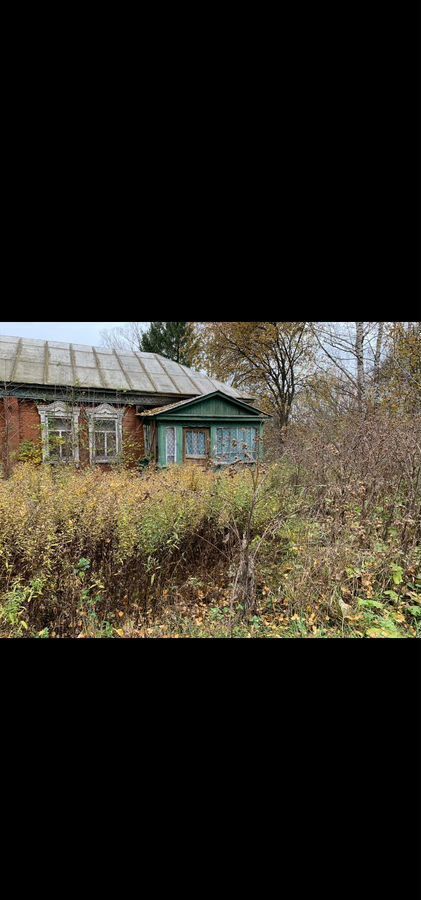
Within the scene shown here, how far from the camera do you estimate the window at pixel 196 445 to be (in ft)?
9.45

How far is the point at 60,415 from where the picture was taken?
2.69 metres

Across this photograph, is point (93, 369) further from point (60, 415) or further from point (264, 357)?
point (264, 357)

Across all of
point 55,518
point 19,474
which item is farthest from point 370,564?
point 19,474

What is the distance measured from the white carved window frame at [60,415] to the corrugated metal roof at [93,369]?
20 cm

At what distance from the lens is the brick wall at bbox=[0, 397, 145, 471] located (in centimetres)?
251

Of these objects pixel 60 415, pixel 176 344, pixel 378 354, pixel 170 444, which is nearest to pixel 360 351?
pixel 378 354

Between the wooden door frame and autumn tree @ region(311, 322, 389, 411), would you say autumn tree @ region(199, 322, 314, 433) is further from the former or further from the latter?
the wooden door frame

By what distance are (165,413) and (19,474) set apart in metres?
1.29

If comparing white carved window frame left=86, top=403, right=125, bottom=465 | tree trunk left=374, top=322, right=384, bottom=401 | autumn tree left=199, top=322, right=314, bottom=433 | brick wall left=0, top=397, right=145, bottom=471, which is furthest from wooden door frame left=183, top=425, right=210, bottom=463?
tree trunk left=374, top=322, right=384, bottom=401

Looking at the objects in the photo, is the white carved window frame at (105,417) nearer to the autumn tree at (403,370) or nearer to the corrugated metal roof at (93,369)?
the corrugated metal roof at (93,369)

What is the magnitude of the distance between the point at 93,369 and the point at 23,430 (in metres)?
0.89
